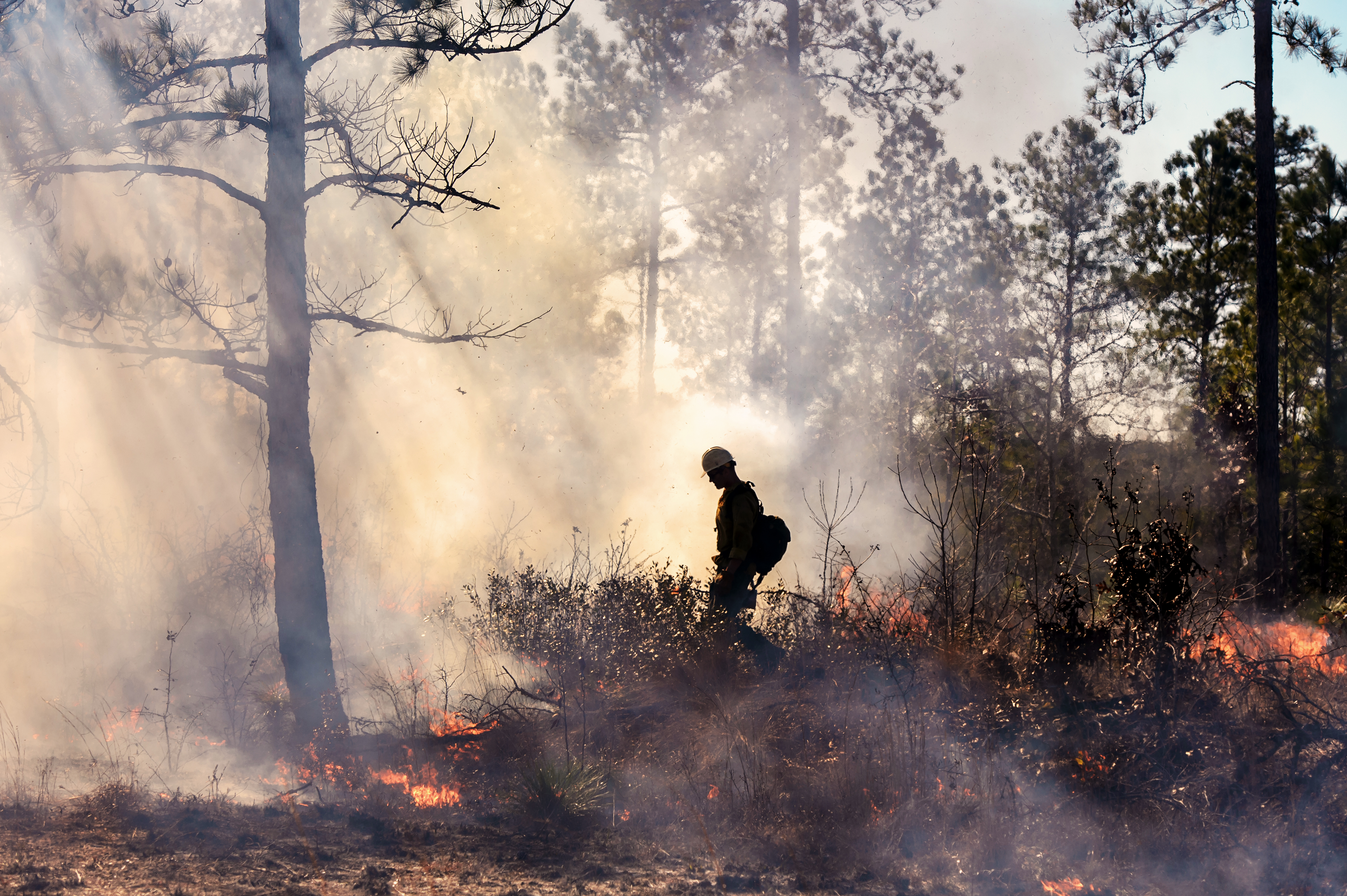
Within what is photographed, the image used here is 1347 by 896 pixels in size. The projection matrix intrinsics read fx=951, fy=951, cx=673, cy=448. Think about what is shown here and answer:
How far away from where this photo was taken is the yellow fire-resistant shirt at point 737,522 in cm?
649

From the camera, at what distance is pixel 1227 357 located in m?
15.5

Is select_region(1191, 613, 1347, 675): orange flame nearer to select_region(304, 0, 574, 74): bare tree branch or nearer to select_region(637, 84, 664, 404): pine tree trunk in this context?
select_region(304, 0, 574, 74): bare tree branch

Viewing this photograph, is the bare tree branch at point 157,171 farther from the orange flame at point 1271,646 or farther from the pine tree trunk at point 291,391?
the orange flame at point 1271,646

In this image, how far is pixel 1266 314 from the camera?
11.0 metres

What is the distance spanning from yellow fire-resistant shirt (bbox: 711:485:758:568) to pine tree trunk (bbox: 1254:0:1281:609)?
24.7 feet

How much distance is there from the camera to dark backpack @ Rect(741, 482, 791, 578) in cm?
658

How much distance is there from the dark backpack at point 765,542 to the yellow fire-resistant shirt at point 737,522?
3cm

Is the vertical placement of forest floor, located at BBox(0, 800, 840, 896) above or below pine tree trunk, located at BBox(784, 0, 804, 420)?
below

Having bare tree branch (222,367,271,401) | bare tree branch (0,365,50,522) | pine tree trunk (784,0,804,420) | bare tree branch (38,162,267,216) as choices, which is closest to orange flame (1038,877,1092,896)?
bare tree branch (222,367,271,401)

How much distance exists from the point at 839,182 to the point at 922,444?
22.3 feet

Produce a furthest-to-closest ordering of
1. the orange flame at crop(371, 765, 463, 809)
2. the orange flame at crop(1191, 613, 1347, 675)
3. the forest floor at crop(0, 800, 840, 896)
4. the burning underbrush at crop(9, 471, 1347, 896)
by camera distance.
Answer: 1. the orange flame at crop(371, 765, 463, 809)
2. the orange flame at crop(1191, 613, 1347, 675)
3. the burning underbrush at crop(9, 471, 1347, 896)
4. the forest floor at crop(0, 800, 840, 896)

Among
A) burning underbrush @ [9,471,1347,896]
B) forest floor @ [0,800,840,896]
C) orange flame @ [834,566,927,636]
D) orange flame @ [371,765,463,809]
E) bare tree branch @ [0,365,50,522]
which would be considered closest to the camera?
forest floor @ [0,800,840,896]

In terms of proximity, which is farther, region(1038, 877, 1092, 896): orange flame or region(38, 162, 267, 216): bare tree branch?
region(38, 162, 267, 216): bare tree branch

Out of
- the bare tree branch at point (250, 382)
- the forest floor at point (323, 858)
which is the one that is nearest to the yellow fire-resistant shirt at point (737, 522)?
the forest floor at point (323, 858)
